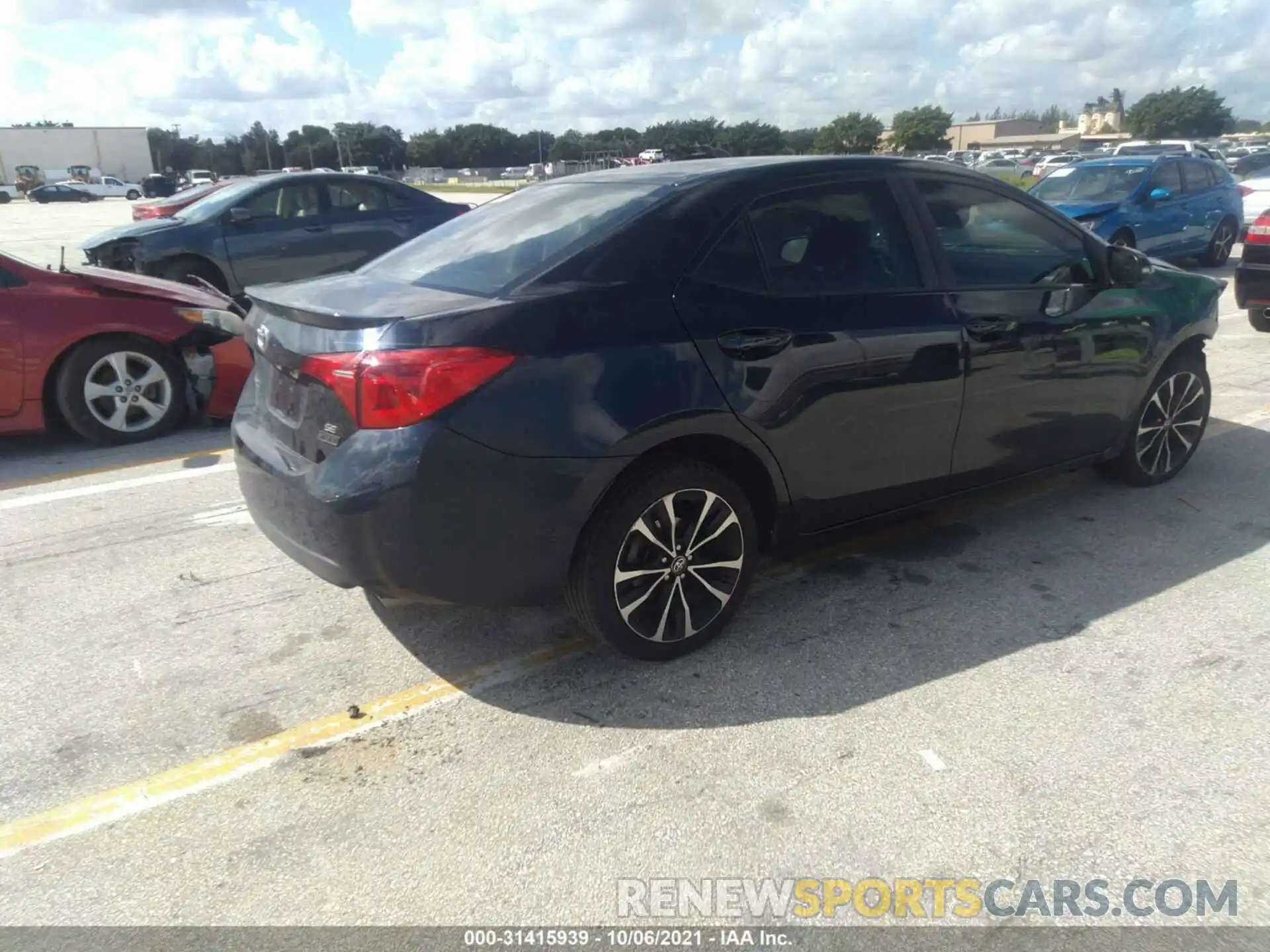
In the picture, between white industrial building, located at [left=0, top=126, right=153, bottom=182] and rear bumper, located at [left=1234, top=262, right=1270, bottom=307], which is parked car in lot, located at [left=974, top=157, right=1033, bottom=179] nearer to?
rear bumper, located at [left=1234, top=262, right=1270, bottom=307]

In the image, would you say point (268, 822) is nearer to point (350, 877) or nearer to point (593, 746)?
point (350, 877)

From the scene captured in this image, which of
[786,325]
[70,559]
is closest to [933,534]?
[786,325]

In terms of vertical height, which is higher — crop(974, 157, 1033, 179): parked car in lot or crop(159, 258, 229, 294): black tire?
crop(974, 157, 1033, 179): parked car in lot

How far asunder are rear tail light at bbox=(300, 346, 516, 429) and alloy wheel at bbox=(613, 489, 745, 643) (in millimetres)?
744

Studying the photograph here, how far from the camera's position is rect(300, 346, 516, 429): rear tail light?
9.25 ft

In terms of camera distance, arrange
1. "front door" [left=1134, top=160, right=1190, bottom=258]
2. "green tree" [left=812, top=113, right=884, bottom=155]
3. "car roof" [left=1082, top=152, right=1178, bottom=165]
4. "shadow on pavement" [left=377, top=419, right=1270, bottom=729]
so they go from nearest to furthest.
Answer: "shadow on pavement" [left=377, top=419, right=1270, bottom=729] < "front door" [left=1134, top=160, right=1190, bottom=258] < "car roof" [left=1082, top=152, right=1178, bottom=165] < "green tree" [left=812, top=113, right=884, bottom=155]

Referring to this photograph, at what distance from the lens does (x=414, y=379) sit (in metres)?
2.82

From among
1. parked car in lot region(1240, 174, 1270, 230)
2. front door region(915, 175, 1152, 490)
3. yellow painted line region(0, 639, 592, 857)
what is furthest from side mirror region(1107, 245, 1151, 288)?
parked car in lot region(1240, 174, 1270, 230)

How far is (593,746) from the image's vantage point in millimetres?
3014

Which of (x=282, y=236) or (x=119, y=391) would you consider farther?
(x=282, y=236)

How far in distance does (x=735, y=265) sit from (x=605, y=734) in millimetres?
1642

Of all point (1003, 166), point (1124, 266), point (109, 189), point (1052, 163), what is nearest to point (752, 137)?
point (1124, 266)

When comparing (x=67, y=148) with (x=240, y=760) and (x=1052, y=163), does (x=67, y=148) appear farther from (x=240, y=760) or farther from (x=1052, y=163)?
(x=240, y=760)

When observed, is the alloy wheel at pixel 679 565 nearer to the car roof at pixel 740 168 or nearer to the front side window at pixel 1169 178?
the car roof at pixel 740 168
